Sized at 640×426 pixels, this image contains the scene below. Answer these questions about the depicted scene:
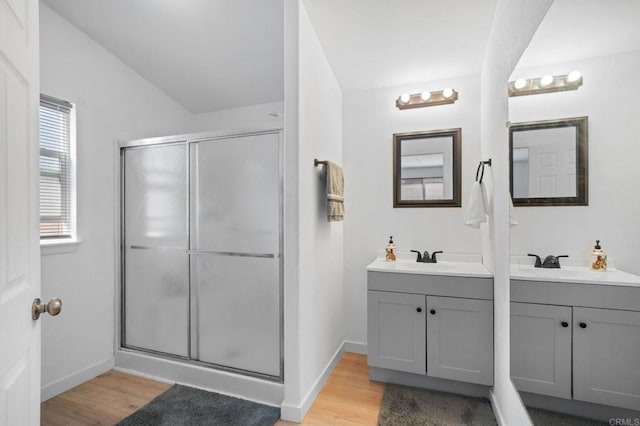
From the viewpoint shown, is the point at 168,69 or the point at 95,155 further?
the point at 168,69

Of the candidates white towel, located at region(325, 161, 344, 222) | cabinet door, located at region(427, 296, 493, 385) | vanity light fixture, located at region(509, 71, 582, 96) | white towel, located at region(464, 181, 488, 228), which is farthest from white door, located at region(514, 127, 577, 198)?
white towel, located at region(325, 161, 344, 222)

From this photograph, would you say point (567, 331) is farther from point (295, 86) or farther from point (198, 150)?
point (198, 150)

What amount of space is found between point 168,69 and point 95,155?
979 mm

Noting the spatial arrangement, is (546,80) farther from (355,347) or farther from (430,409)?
(355,347)

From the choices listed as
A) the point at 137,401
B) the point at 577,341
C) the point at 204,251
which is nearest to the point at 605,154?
the point at 577,341

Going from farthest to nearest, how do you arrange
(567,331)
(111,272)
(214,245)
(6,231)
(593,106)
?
A: (111,272) → (214,245) → (567,331) → (593,106) → (6,231)

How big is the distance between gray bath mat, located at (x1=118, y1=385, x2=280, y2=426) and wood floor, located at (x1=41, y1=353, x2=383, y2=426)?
0.09m

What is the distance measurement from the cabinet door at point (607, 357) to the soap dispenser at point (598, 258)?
132 mm

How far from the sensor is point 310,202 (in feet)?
7.14

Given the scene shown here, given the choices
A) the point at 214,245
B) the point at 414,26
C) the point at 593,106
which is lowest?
the point at 214,245

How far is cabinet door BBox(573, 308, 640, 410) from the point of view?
80 centimetres

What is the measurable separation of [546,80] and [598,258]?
2.18 feet

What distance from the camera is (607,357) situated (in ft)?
3.01

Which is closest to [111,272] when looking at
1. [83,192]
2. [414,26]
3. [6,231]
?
[83,192]
